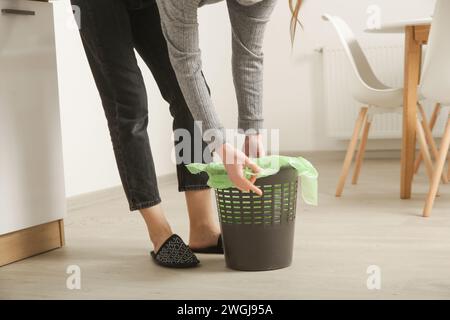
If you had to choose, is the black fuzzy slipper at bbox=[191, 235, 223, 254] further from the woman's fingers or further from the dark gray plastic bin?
the woman's fingers

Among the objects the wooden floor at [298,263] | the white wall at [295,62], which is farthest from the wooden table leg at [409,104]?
the white wall at [295,62]

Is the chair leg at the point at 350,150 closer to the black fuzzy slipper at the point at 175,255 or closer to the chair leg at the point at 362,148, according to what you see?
the chair leg at the point at 362,148

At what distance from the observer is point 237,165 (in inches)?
51.4

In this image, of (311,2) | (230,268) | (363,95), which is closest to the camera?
(230,268)

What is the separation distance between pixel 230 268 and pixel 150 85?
1.96 m

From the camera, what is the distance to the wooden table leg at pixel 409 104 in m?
2.50

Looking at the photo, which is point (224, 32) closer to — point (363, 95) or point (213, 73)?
point (213, 73)

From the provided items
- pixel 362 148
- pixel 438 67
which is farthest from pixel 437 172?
pixel 362 148

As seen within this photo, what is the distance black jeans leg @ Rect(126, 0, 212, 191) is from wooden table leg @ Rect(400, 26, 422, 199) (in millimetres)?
1124

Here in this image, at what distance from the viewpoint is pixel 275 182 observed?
145 centimetres

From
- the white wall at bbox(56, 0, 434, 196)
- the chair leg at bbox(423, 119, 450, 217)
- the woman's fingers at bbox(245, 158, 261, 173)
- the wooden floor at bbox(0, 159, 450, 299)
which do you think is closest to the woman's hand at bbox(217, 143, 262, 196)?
the woman's fingers at bbox(245, 158, 261, 173)

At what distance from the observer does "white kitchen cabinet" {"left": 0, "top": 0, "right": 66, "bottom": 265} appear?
173 centimetres

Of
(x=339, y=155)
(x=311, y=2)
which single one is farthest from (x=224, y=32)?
(x=339, y=155)

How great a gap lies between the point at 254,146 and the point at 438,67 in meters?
1.04
